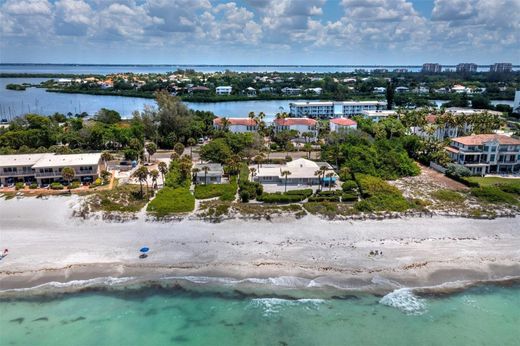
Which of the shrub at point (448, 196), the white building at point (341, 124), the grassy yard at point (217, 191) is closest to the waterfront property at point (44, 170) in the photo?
the grassy yard at point (217, 191)

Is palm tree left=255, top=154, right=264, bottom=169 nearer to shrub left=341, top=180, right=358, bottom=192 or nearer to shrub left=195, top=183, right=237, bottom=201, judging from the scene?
shrub left=195, top=183, right=237, bottom=201

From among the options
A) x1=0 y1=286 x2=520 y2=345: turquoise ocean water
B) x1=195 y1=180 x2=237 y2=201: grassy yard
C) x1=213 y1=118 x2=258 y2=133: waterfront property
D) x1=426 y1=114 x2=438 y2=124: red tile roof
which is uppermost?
x1=426 y1=114 x2=438 y2=124: red tile roof

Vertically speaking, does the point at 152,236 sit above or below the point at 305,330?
above

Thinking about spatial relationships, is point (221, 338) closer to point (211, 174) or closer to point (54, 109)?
point (211, 174)

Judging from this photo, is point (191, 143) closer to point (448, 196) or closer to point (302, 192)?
point (302, 192)

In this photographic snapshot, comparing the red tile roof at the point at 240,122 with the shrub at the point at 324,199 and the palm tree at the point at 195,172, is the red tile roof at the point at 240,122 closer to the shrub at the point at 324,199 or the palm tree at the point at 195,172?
the palm tree at the point at 195,172

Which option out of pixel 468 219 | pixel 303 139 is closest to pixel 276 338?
pixel 468 219

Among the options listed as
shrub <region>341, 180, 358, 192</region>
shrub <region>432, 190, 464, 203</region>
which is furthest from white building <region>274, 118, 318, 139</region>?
shrub <region>432, 190, 464, 203</region>
